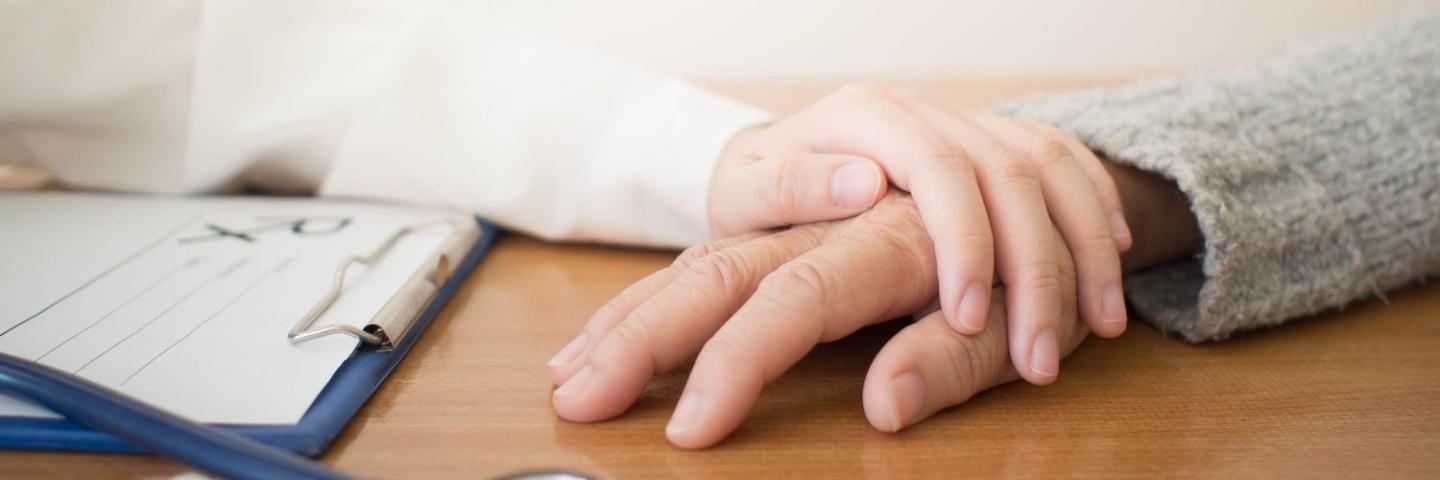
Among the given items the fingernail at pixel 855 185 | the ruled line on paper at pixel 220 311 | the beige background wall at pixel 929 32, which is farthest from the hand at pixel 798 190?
the beige background wall at pixel 929 32

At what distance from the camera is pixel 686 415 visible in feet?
0.98

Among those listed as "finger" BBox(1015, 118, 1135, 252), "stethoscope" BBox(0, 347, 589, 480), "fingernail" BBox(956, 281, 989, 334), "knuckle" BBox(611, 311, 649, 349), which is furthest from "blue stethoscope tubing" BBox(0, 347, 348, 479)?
"finger" BBox(1015, 118, 1135, 252)

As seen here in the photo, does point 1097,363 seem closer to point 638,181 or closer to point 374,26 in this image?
point 638,181

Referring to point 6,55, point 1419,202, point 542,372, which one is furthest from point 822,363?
point 6,55

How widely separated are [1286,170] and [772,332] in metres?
0.29

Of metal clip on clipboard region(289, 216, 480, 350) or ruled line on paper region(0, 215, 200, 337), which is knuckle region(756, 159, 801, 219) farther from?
ruled line on paper region(0, 215, 200, 337)

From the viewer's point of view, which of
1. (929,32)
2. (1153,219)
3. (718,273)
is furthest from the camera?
(929,32)

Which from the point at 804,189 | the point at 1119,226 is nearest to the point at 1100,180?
the point at 1119,226

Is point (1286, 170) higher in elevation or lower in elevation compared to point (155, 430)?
higher

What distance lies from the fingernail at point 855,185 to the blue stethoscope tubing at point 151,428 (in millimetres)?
241

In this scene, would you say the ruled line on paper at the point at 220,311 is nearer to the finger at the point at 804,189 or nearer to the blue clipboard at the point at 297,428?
the blue clipboard at the point at 297,428

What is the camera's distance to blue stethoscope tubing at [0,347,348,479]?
0.24 meters

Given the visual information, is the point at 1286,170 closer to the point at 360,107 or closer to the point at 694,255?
the point at 694,255

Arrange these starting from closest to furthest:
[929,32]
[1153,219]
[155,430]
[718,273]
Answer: [155,430], [718,273], [1153,219], [929,32]
